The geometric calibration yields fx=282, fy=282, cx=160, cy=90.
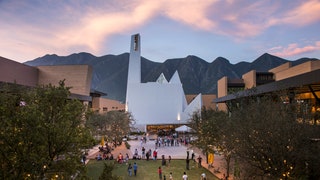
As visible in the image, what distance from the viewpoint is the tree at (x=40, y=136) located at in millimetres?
7203

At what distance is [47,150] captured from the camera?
27.9 ft

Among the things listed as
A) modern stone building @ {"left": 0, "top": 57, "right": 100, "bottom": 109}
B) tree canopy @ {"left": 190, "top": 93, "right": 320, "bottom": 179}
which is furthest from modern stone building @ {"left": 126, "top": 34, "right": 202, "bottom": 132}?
tree canopy @ {"left": 190, "top": 93, "right": 320, "bottom": 179}

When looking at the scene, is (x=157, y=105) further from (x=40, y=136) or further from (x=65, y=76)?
(x=40, y=136)

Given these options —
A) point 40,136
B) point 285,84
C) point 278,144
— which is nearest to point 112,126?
point 285,84

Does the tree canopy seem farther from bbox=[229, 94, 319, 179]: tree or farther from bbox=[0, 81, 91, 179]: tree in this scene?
bbox=[0, 81, 91, 179]: tree

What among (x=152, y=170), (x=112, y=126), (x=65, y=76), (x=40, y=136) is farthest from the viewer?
(x=65, y=76)

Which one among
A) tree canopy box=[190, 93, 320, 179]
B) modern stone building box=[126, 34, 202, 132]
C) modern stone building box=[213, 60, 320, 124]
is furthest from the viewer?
modern stone building box=[126, 34, 202, 132]

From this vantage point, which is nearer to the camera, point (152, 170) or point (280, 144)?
point (280, 144)

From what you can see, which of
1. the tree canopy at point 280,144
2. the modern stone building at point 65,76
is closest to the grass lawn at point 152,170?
the tree canopy at point 280,144

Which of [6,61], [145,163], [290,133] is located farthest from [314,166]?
[6,61]

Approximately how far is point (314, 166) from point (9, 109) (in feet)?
40.8

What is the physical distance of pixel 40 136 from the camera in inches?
313

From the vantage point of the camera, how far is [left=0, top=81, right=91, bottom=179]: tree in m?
7.20

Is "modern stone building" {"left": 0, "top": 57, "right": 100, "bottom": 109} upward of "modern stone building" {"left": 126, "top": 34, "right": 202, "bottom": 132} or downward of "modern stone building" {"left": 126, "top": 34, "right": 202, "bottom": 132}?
upward
